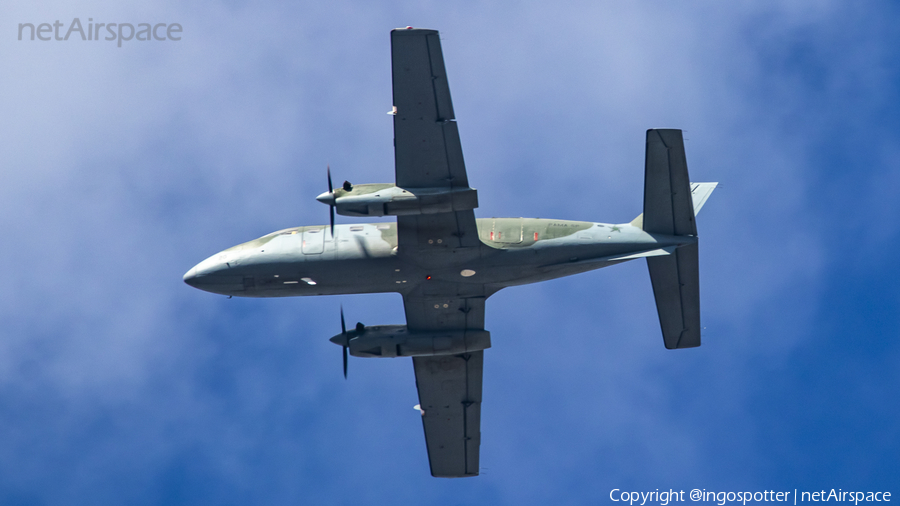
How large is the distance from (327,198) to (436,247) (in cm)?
393

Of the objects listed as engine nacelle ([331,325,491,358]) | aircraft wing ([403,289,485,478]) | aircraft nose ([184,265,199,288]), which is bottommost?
aircraft wing ([403,289,485,478])

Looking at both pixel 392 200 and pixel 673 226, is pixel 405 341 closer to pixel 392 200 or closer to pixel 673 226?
pixel 392 200

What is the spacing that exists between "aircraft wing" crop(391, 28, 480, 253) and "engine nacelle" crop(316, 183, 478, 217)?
251 mm

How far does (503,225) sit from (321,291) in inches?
250

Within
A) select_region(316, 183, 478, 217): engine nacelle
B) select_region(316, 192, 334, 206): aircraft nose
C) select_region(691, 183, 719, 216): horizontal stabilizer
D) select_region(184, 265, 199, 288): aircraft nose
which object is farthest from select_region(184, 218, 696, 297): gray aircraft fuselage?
select_region(316, 192, 334, 206): aircraft nose

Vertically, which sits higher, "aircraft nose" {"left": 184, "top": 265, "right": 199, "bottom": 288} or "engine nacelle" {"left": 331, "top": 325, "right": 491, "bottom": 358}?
"aircraft nose" {"left": 184, "top": 265, "right": 199, "bottom": 288}

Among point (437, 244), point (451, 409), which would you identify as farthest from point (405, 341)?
point (437, 244)

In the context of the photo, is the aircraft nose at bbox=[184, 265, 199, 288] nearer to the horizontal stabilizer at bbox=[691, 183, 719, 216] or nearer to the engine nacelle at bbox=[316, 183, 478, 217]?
the engine nacelle at bbox=[316, 183, 478, 217]

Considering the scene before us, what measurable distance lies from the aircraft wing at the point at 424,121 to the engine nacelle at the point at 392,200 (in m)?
0.25

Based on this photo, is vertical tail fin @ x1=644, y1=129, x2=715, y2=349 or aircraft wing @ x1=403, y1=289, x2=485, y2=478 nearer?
vertical tail fin @ x1=644, y1=129, x2=715, y2=349

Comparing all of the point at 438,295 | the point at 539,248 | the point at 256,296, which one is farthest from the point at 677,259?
the point at 256,296

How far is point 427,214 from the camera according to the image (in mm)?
26234

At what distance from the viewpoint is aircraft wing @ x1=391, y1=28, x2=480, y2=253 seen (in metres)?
24.3

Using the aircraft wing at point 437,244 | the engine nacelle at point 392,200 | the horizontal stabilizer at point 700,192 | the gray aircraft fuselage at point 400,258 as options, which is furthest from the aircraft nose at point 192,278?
the horizontal stabilizer at point 700,192
